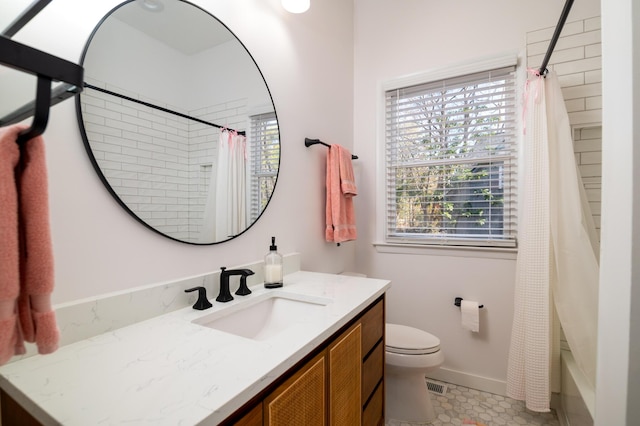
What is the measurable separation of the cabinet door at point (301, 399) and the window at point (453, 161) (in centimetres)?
158

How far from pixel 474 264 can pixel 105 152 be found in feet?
7.07

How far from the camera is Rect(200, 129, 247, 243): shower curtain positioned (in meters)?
1.22

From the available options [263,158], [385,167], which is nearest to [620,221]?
[263,158]

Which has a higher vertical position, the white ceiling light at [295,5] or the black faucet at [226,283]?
the white ceiling light at [295,5]

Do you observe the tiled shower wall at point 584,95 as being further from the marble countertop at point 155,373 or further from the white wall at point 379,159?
the marble countertop at point 155,373

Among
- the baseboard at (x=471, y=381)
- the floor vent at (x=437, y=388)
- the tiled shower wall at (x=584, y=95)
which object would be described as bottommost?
the floor vent at (x=437, y=388)

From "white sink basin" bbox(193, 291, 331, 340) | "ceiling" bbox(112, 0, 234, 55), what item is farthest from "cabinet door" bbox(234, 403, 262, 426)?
"ceiling" bbox(112, 0, 234, 55)

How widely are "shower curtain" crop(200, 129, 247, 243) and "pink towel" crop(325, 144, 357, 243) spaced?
0.69 metres


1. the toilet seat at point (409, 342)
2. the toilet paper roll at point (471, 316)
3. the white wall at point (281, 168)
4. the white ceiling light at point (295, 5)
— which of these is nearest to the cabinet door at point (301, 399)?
the white wall at point (281, 168)

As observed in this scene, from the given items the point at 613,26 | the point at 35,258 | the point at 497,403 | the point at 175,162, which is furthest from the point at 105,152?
the point at 497,403

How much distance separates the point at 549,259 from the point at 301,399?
4.97 feet

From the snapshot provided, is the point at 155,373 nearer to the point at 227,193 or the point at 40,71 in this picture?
the point at 40,71

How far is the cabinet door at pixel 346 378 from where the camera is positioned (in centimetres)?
94

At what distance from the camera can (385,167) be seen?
2.37m
